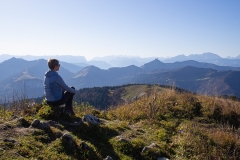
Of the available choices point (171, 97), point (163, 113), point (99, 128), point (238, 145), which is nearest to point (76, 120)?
point (99, 128)

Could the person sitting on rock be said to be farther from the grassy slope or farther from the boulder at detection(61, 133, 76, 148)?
the boulder at detection(61, 133, 76, 148)

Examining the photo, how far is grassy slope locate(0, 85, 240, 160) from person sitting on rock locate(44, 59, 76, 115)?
Answer: 569 mm

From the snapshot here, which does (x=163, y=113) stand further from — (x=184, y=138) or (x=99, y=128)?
(x=99, y=128)

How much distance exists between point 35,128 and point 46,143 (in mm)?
1090

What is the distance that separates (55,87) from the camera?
28.8 feet

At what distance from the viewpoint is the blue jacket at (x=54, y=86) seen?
856cm

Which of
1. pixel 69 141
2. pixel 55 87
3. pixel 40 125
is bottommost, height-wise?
pixel 69 141

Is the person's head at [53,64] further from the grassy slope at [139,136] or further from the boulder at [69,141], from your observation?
the boulder at [69,141]

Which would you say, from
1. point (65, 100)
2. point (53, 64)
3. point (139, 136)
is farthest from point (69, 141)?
point (53, 64)

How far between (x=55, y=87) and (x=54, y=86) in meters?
0.06

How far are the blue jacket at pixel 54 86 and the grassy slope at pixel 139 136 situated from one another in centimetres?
62

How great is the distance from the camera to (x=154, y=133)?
894cm

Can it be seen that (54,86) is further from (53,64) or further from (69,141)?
(69,141)

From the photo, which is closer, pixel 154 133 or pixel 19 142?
pixel 19 142
